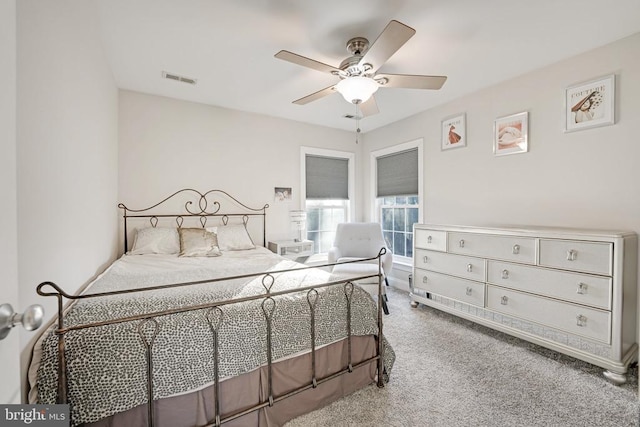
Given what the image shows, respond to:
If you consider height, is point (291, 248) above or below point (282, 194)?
below

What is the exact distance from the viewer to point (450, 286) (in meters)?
2.79

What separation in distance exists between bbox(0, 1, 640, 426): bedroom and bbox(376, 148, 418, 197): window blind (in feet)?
0.74

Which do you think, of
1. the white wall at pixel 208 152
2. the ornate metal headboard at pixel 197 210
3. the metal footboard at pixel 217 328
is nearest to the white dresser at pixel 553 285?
the metal footboard at pixel 217 328

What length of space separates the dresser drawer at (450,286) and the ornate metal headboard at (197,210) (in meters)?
2.14

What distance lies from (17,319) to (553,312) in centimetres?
295

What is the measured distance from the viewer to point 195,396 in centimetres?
125

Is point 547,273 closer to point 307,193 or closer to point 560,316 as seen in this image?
point 560,316

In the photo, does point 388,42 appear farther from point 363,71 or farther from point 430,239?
point 430,239

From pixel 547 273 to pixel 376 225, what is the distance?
2013 mm

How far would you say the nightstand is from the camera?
357cm

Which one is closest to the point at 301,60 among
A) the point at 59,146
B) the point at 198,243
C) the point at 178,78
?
the point at 59,146

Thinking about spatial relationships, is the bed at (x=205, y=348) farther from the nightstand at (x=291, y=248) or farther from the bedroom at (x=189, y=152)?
the nightstand at (x=291, y=248)

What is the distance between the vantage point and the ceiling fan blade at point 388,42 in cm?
150

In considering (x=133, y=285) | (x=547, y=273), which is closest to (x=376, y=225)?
(x=547, y=273)
